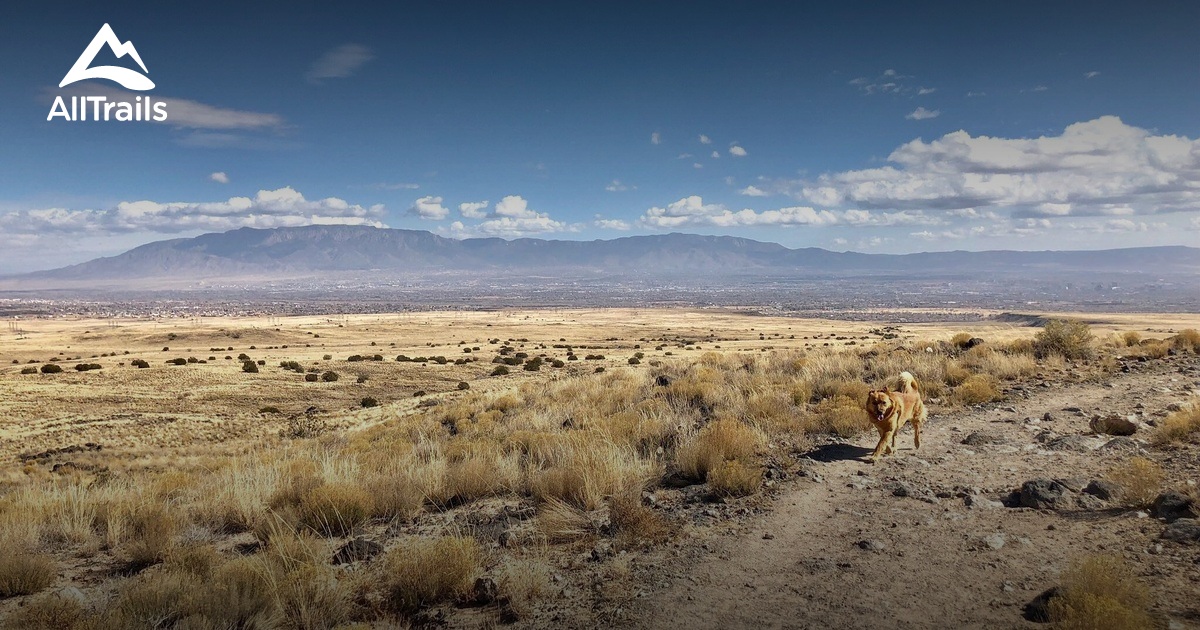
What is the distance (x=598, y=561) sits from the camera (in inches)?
232

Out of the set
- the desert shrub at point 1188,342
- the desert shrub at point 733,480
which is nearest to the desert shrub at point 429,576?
the desert shrub at point 733,480

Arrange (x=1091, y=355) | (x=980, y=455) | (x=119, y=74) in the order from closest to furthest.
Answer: (x=980, y=455)
(x=1091, y=355)
(x=119, y=74)

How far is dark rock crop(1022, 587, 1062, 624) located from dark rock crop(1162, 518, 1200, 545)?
68.1 inches

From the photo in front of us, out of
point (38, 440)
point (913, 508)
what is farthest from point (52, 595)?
point (38, 440)

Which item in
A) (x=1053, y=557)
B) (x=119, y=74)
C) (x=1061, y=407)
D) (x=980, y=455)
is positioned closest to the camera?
(x=1053, y=557)

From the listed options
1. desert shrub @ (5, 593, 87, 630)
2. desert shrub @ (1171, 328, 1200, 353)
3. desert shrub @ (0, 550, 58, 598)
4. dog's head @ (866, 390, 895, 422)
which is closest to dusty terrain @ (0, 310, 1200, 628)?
desert shrub @ (0, 550, 58, 598)

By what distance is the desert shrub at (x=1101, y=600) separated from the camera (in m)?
3.87

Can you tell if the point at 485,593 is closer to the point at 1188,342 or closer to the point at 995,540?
the point at 995,540

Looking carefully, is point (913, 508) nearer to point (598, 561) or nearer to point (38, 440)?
point (598, 561)

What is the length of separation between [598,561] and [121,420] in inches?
1124

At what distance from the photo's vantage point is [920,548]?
576cm

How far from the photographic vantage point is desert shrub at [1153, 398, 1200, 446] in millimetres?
8430

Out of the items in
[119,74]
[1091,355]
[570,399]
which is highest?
[119,74]

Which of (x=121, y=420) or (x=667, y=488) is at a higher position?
(x=667, y=488)
